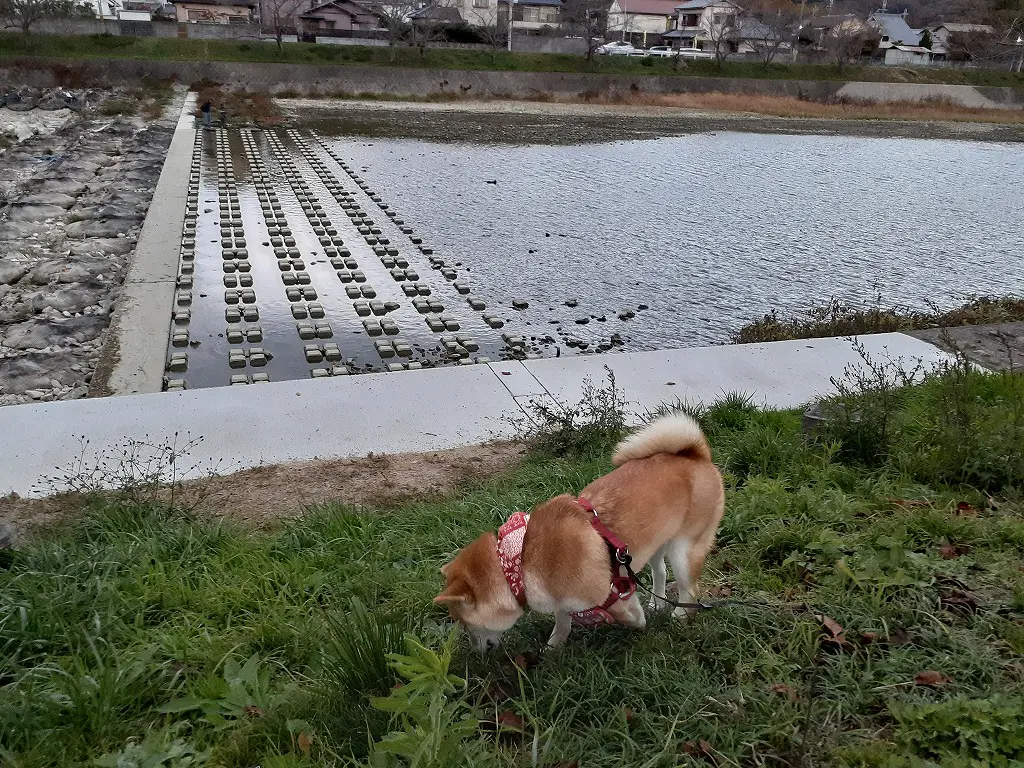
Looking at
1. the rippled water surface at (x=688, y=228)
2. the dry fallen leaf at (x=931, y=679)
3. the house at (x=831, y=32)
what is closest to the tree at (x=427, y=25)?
the rippled water surface at (x=688, y=228)

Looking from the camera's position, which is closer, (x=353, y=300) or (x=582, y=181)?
(x=353, y=300)

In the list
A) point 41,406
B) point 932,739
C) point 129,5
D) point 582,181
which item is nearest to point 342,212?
point 582,181

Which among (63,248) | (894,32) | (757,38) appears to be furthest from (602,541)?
(894,32)

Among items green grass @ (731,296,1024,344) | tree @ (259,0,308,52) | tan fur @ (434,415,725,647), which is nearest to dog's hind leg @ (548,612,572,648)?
tan fur @ (434,415,725,647)

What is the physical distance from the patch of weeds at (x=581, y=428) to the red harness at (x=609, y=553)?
2.06 m

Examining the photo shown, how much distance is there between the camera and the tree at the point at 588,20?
46.7 m

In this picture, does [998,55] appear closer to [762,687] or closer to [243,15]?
[243,15]

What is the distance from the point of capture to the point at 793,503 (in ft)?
13.2

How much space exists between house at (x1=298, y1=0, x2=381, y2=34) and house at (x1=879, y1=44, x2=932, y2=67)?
40816 mm

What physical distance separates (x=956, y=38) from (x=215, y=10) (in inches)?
2437

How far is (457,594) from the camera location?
109 inches

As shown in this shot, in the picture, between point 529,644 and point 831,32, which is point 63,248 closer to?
point 529,644

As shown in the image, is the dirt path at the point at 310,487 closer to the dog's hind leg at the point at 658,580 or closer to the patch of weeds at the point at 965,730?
the dog's hind leg at the point at 658,580

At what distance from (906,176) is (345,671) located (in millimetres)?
22495
